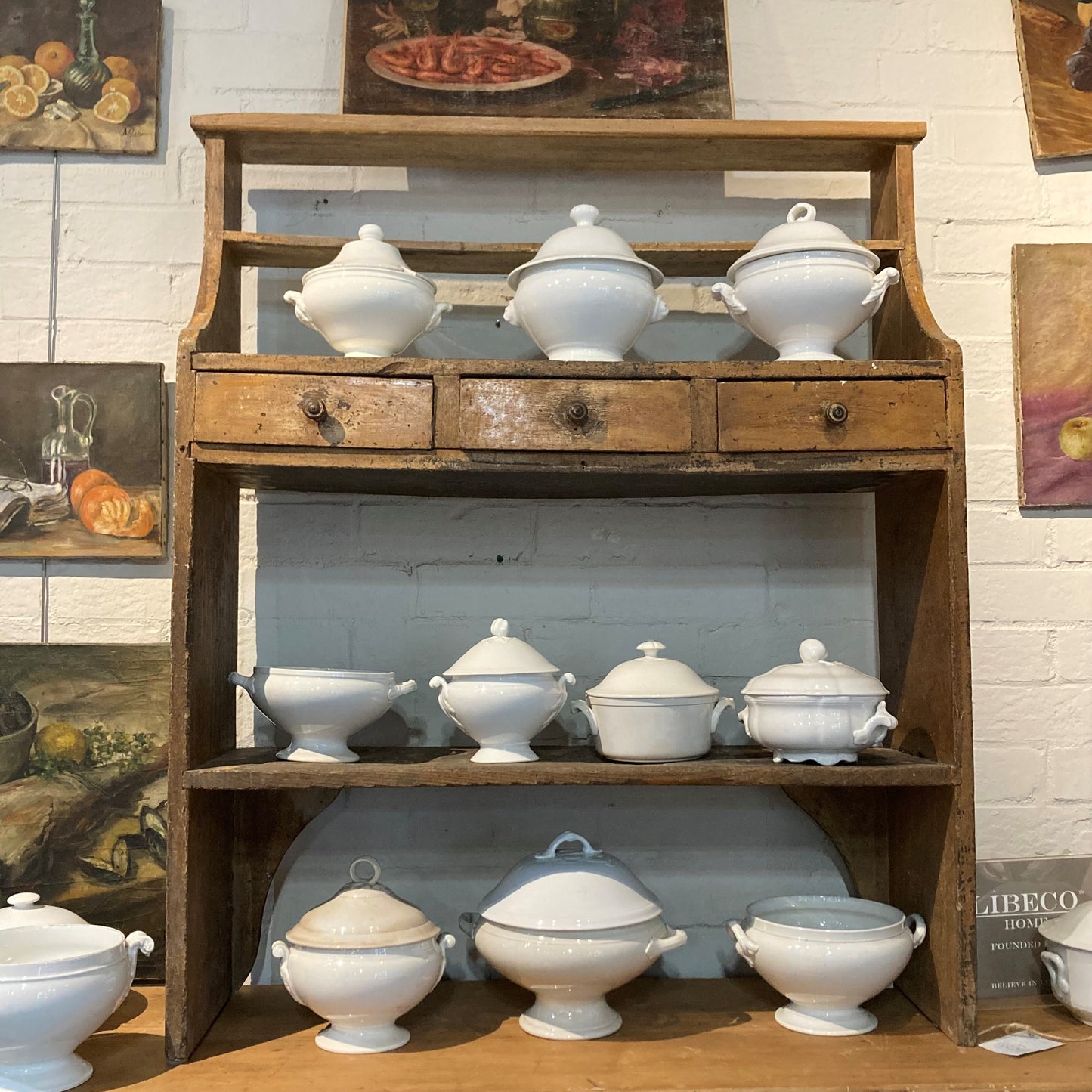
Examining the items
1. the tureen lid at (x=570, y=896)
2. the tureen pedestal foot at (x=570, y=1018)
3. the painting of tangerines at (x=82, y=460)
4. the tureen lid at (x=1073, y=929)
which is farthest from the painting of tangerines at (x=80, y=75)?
the tureen lid at (x=1073, y=929)

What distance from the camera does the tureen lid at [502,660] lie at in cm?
131

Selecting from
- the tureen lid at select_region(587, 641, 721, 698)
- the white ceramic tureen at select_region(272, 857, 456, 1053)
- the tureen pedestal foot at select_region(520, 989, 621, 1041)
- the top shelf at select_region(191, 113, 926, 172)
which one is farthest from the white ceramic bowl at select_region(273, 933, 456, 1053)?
the top shelf at select_region(191, 113, 926, 172)

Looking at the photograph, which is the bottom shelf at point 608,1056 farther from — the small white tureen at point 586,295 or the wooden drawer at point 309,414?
the small white tureen at point 586,295

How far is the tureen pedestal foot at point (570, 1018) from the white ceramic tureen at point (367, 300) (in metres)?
0.82

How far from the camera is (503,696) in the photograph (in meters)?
1.31

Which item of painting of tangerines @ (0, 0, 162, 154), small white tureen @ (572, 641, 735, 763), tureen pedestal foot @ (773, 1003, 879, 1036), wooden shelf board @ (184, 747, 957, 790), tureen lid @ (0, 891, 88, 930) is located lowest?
tureen pedestal foot @ (773, 1003, 879, 1036)

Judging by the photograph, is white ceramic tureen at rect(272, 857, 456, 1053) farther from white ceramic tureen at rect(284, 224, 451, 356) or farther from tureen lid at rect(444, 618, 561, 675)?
white ceramic tureen at rect(284, 224, 451, 356)

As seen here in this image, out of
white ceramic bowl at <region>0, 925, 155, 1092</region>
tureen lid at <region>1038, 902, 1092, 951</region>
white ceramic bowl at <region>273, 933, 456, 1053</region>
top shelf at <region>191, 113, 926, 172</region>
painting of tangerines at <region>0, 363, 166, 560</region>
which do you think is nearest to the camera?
white ceramic bowl at <region>0, 925, 155, 1092</region>

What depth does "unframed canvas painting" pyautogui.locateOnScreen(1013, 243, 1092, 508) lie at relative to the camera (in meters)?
1.63

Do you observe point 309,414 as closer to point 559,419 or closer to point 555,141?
point 559,419

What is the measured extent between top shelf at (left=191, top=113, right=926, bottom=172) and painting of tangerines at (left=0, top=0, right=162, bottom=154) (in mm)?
241

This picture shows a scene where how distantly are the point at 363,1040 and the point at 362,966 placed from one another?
0.11 meters

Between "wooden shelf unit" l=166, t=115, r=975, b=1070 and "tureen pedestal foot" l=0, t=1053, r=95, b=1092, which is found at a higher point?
"wooden shelf unit" l=166, t=115, r=975, b=1070

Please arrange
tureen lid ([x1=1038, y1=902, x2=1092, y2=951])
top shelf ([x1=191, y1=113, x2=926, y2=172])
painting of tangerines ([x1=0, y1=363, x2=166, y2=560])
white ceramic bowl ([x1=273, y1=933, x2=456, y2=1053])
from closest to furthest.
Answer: white ceramic bowl ([x1=273, y1=933, x2=456, y2=1053]) → tureen lid ([x1=1038, y1=902, x2=1092, y2=951]) → top shelf ([x1=191, y1=113, x2=926, y2=172]) → painting of tangerines ([x1=0, y1=363, x2=166, y2=560])
